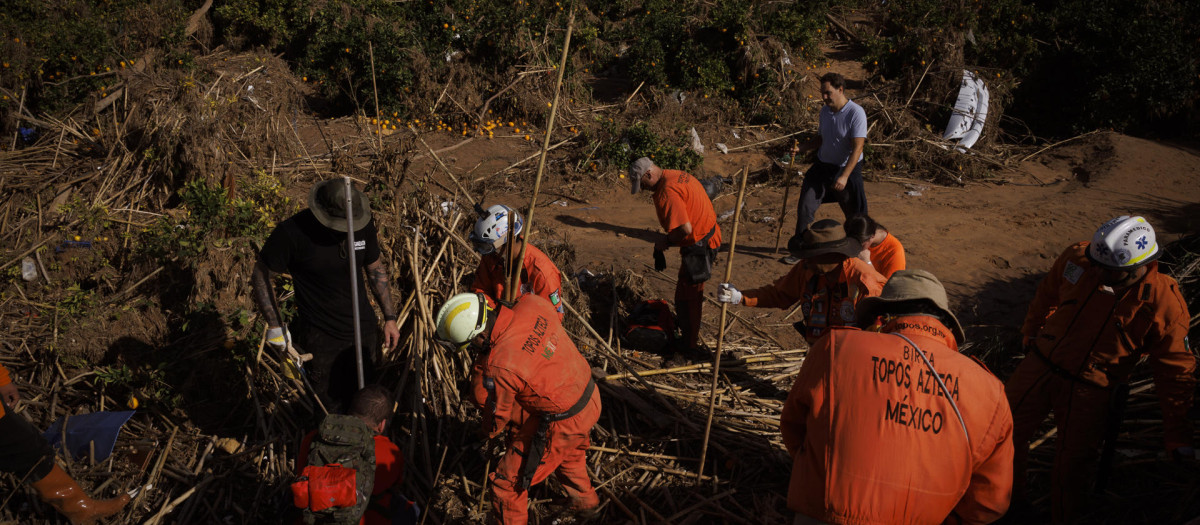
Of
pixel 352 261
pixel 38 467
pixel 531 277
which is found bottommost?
pixel 38 467

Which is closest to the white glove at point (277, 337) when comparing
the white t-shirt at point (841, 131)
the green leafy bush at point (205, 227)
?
the green leafy bush at point (205, 227)

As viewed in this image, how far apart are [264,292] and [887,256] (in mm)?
4083

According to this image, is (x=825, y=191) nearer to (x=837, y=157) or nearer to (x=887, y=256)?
(x=837, y=157)

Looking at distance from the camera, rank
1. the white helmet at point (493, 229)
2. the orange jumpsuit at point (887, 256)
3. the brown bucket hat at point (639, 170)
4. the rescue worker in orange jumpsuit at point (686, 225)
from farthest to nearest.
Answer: the brown bucket hat at point (639, 170), the rescue worker in orange jumpsuit at point (686, 225), the orange jumpsuit at point (887, 256), the white helmet at point (493, 229)

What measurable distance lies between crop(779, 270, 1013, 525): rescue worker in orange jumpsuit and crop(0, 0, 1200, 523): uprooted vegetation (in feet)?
5.62

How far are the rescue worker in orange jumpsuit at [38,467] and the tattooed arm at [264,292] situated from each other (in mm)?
1376

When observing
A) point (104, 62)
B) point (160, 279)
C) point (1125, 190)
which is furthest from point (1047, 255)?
point (104, 62)

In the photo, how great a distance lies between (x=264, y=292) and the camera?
397cm

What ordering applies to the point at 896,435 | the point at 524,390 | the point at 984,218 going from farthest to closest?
the point at 984,218, the point at 524,390, the point at 896,435

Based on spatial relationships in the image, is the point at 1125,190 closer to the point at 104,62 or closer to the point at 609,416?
the point at 609,416

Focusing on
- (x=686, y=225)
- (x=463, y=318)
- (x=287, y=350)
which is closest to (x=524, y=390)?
(x=463, y=318)

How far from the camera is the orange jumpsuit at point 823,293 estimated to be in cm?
385

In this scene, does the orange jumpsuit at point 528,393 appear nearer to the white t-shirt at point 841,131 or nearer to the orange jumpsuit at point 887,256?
the orange jumpsuit at point 887,256

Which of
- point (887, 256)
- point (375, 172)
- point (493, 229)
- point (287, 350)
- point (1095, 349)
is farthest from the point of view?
point (375, 172)
